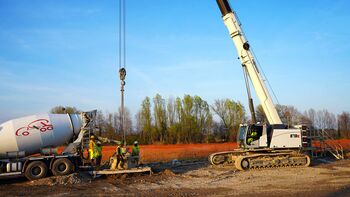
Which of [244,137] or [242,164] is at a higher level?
[244,137]

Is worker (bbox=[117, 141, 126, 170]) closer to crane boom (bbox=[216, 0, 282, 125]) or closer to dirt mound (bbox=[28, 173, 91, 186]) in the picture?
dirt mound (bbox=[28, 173, 91, 186])

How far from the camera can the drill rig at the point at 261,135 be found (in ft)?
64.8

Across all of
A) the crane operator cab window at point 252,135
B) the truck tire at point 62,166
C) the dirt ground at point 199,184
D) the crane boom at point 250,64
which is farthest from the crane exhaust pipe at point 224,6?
the truck tire at point 62,166

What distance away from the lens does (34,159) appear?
16250 millimetres

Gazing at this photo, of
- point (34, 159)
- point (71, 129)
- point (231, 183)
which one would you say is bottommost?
point (231, 183)

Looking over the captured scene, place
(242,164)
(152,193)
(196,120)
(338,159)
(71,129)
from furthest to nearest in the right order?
(196,120) → (338,159) → (242,164) → (71,129) → (152,193)

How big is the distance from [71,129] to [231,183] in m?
8.61

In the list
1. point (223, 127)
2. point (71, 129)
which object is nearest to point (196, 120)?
point (223, 127)

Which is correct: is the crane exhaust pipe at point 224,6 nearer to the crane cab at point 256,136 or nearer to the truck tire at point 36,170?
the crane cab at point 256,136

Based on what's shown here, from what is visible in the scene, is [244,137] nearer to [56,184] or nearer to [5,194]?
[56,184]

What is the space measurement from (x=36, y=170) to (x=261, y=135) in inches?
474

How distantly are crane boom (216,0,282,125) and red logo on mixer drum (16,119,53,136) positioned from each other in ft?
37.5

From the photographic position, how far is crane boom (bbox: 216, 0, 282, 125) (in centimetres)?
2038

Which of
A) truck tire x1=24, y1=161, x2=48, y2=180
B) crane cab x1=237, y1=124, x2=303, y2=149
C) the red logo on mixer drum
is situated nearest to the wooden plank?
truck tire x1=24, y1=161, x2=48, y2=180
